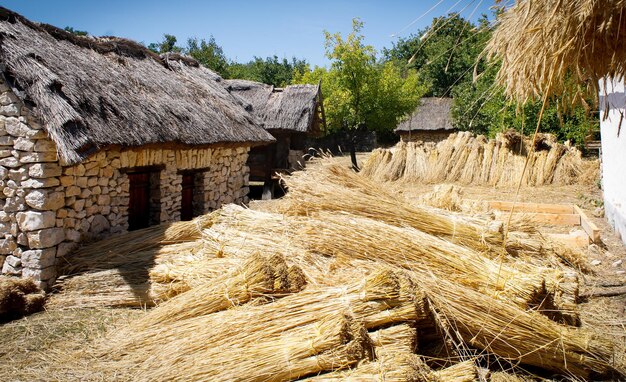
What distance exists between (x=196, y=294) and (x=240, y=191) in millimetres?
6811

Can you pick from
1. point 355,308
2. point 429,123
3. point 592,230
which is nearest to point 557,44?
point 355,308

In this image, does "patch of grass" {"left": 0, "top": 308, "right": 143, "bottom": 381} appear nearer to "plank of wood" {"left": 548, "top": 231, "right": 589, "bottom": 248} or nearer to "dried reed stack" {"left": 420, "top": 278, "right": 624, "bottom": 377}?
"dried reed stack" {"left": 420, "top": 278, "right": 624, "bottom": 377}

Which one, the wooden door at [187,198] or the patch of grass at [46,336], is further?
the wooden door at [187,198]

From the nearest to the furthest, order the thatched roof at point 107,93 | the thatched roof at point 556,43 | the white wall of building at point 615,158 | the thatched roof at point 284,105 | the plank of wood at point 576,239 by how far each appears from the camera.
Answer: the thatched roof at point 556,43, the thatched roof at point 107,93, the plank of wood at point 576,239, the white wall of building at point 615,158, the thatched roof at point 284,105

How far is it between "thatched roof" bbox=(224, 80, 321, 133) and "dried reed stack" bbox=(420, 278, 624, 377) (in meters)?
10.2

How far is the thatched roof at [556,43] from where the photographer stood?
134 inches

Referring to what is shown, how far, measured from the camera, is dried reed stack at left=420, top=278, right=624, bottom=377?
405 centimetres

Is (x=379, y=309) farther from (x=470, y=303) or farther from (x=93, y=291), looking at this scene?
(x=93, y=291)

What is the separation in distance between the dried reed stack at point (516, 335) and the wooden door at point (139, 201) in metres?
5.51

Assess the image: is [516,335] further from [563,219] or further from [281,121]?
[281,121]

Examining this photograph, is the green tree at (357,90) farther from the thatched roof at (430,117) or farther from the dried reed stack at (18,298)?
the dried reed stack at (18,298)

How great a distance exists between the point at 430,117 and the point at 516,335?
27.0 m

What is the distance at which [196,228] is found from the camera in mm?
6254

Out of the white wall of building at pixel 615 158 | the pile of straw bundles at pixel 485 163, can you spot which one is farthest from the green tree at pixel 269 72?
the white wall of building at pixel 615 158
